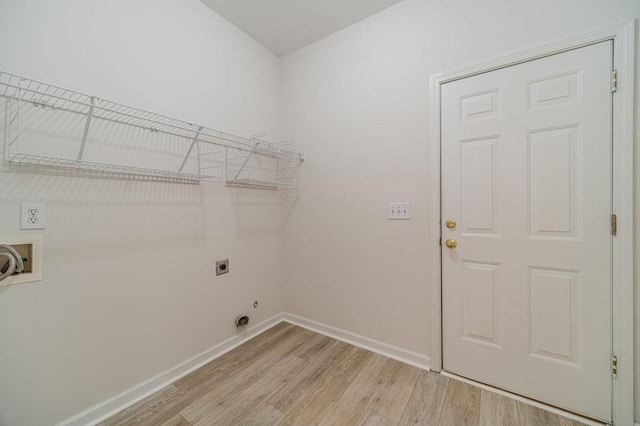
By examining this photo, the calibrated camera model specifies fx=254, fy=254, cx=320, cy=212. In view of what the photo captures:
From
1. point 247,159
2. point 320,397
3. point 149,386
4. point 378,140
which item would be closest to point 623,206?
point 378,140

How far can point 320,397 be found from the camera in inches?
61.4

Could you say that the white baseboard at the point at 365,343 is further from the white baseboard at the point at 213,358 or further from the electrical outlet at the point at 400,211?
the electrical outlet at the point at 400,211

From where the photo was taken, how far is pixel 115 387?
1.45 meters

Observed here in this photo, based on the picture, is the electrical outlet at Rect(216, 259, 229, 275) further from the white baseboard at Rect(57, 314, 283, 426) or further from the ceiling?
the ceiling

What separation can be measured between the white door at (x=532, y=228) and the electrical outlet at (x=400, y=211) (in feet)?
0.81

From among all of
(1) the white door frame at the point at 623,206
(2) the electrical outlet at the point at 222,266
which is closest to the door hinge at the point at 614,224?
(1) the white door frame at the point at 623,206

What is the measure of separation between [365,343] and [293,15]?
8.85ft

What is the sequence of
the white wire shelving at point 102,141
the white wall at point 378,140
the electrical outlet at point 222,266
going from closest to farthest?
the white wire shelving at point 102,141 → the white wall at point 378,140 → the electrical outlet at point 222,266

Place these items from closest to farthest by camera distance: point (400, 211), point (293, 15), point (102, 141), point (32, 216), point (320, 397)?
point (32, 216), point (102, 141), point (320, 397), point (400, 211), point (293, 15)

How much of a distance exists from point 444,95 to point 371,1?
0.90 m

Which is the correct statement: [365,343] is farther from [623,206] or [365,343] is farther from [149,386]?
[623,206]

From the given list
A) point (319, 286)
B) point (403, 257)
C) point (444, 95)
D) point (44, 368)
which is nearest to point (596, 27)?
point (444, 95)

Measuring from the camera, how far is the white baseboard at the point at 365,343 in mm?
1843

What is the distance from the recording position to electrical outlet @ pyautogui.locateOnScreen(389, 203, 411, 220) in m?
1.87
